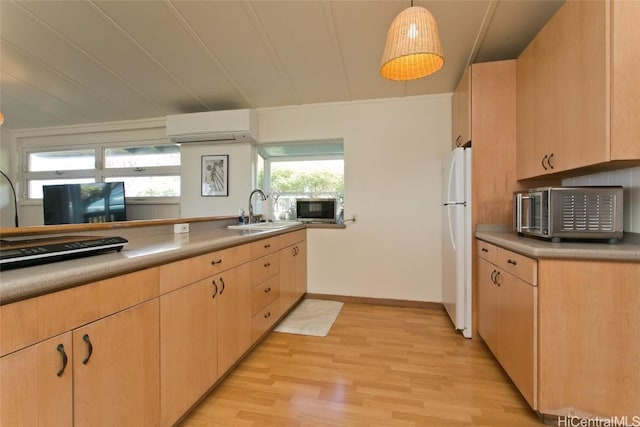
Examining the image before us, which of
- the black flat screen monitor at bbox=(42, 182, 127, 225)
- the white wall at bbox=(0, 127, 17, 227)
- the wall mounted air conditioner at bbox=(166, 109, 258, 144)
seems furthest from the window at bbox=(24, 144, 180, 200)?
the wall mounted air conditioner at bbox=(166, 109, 258, 144)

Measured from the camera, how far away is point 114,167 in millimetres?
4062

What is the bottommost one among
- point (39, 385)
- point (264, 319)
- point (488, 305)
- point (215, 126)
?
point (264, 319)

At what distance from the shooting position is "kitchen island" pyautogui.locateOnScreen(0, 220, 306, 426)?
749 mm

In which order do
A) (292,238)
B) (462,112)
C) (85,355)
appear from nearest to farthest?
(85,355) → (462,112) → (292,238)

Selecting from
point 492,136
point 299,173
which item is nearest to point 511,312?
point 492,136

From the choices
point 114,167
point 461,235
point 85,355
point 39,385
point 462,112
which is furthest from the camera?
point 114,167

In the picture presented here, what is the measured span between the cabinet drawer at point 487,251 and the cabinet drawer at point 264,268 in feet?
5.56

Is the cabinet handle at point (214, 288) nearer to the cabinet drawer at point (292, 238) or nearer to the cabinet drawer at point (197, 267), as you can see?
the cabinet drawer at point (197, 267)

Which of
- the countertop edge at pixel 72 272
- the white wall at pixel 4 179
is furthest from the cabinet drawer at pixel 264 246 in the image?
the white wall at pixel 4 179

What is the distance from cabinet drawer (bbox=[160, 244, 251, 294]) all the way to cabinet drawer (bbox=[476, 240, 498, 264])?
1749 mm

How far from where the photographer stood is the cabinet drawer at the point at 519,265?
4.54ft

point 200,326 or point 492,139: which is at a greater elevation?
point 492,139

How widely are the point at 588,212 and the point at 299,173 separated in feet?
9.37

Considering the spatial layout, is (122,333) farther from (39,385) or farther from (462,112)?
(462,112)
